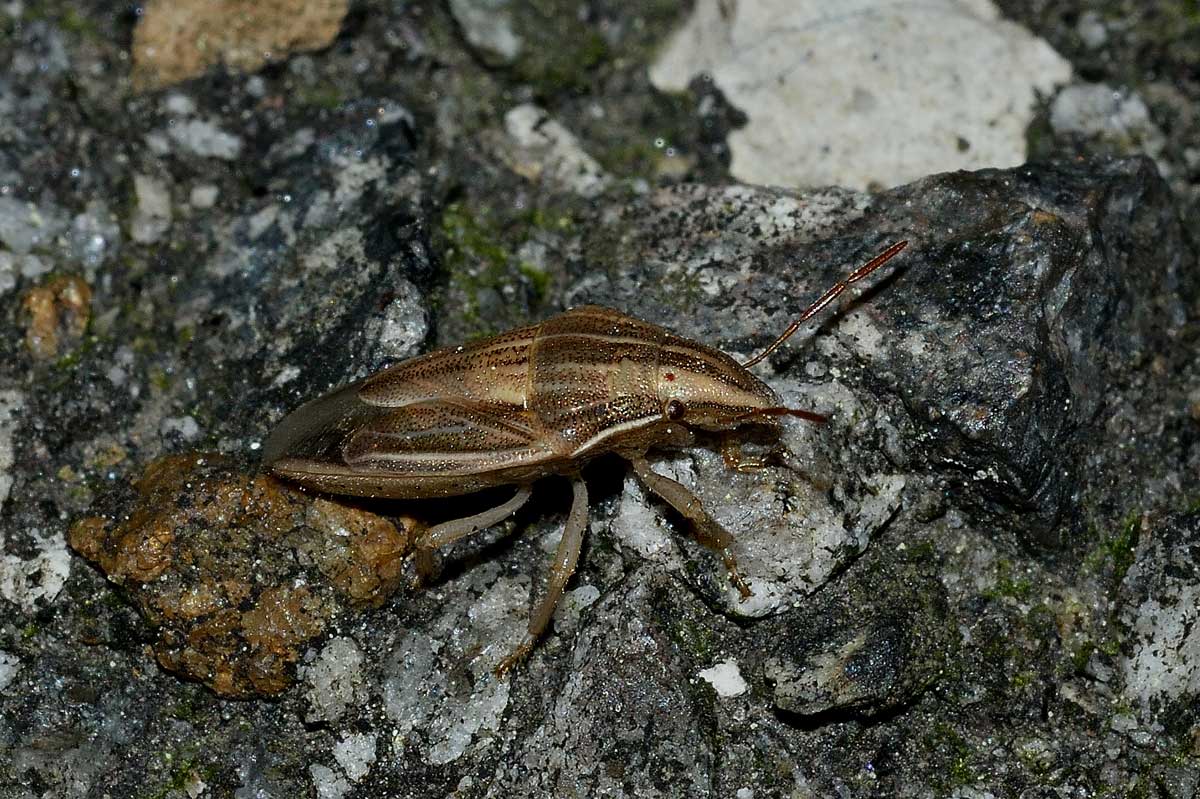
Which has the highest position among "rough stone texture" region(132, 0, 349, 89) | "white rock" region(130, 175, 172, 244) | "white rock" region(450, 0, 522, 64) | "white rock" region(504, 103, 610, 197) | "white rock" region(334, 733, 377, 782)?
"white rock" region(450, 0, 522, 64)

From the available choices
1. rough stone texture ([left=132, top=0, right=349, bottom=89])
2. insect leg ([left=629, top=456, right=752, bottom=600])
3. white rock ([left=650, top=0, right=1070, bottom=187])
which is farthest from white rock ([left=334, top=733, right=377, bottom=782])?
rough stone texture ([left=132, top=0, right=349, bottom=89])

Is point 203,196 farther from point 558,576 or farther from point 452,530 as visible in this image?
point 558,576

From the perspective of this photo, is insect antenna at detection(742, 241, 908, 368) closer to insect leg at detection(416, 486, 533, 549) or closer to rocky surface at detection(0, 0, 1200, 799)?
rocky surface at detection(0, 0, 1200, 799)

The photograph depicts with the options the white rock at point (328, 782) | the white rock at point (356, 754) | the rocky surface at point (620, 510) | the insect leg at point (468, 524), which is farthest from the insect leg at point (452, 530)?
the white rock at point (328, 782)

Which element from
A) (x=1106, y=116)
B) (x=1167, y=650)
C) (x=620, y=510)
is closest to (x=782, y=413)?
(x=620, y=510)

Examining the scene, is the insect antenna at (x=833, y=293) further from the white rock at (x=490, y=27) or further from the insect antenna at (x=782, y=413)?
the white rock at (x=490, y=27)

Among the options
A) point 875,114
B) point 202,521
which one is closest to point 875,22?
point 875,114
